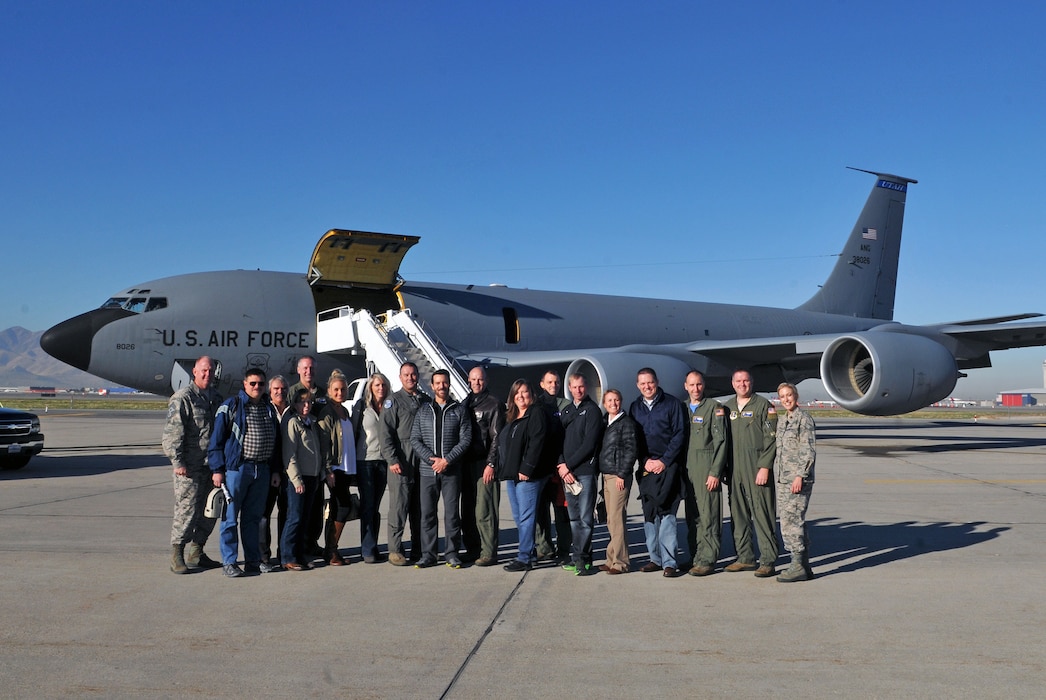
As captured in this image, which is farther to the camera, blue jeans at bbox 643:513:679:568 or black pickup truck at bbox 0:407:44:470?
black pickup truck at bbox 0:407:44:470

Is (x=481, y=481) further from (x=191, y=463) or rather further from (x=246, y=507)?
(x=191, y=463)

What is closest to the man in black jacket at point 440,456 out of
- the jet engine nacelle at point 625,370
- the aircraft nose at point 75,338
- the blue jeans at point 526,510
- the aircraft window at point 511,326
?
the blue jeans at point 526,510

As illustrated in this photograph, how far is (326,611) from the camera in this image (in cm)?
512

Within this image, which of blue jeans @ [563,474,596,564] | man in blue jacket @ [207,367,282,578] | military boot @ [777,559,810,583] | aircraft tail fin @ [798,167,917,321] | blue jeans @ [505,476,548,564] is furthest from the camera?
aircraft tail fin @ [798,167,917,321]

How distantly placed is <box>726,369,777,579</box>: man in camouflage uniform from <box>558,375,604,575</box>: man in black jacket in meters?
0.99

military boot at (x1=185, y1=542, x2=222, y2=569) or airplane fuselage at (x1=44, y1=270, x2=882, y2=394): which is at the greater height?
airplane fuselage at (x1=44, y1=270, x2=882, y2=394)

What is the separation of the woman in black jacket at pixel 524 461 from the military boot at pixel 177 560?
2220 mm

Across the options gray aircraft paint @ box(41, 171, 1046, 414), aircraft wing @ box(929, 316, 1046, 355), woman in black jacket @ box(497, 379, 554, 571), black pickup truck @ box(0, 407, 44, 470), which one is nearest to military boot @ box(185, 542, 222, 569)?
woman in black jacket @ box(497, 379, 554, 571)

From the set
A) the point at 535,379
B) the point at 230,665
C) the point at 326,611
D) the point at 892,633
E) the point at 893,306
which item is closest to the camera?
the point at 230,665

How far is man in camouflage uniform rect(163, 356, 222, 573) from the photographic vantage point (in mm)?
6195

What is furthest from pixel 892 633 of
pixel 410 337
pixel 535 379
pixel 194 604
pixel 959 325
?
pixel 959 325

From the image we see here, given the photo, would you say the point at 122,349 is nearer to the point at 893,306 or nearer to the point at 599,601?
the point at 599,601

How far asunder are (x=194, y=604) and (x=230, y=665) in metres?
1.36

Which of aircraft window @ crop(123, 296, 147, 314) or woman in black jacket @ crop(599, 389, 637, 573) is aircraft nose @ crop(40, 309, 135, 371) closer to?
aircraft window @ crop(123, 296, 147, 314)
